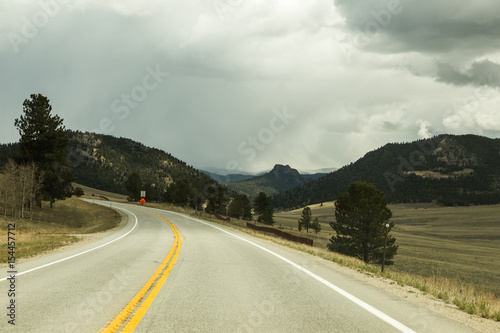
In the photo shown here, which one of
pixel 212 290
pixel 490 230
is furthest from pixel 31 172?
pixel 490 230

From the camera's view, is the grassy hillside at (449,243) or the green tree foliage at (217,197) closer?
the grassy hillside at (449,243)

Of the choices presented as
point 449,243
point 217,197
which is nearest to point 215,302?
point 449,243

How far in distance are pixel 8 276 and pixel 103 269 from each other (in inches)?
88.8

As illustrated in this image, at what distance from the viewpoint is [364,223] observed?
4397 cm

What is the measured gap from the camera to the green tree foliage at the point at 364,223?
1687 inches

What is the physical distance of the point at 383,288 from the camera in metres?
8.62

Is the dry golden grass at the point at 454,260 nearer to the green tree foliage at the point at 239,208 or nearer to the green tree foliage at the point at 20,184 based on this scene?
the green tree foliage at the point at 239,208

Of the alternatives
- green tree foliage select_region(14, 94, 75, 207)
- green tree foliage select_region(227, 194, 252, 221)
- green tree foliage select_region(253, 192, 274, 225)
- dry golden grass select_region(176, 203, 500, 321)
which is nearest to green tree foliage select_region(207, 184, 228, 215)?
green tree foliage select_region(227, 194, 252, 221)

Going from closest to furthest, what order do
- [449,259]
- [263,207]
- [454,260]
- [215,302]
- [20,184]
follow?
[215,302] < [20,184] < [454,260] < [449,259] < [263,207]

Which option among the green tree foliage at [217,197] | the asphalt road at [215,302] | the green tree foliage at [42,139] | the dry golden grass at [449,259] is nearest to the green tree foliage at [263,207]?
the green tree foliage at [217,197]

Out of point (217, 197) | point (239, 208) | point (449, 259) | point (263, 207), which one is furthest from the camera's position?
point (217, 197)

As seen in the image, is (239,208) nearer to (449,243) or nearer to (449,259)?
(449,243)

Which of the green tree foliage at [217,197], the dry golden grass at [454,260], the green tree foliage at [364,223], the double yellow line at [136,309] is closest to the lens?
the double yellow line at [136,309]

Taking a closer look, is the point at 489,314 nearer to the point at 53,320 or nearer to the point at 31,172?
the point at 53,320
